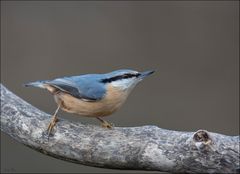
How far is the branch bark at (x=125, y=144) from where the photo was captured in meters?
2.72

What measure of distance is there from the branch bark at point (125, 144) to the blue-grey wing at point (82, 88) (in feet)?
0.56

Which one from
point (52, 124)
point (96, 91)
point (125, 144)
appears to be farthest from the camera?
point (96, 91)

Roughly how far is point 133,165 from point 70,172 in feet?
8.15

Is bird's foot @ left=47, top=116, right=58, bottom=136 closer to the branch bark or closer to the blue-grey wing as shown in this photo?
the branch bark

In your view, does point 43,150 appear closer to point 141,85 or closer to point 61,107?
point 61,107

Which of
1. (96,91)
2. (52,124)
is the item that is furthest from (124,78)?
(52,124)

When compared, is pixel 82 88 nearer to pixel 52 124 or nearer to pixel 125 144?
pixel 52 124

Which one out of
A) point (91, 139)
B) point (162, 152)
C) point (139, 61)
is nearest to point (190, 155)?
point (162, 152)

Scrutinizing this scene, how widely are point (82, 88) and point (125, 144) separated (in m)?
0.50

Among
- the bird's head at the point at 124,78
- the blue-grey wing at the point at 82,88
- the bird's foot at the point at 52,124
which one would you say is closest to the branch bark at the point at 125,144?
the bird's foot at the point at 52,124

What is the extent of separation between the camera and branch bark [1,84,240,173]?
2717 mm

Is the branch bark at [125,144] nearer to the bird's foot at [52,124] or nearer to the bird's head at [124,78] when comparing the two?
the bird's foot at [52,124]

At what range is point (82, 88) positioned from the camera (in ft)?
11.0

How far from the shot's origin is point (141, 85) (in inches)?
244
